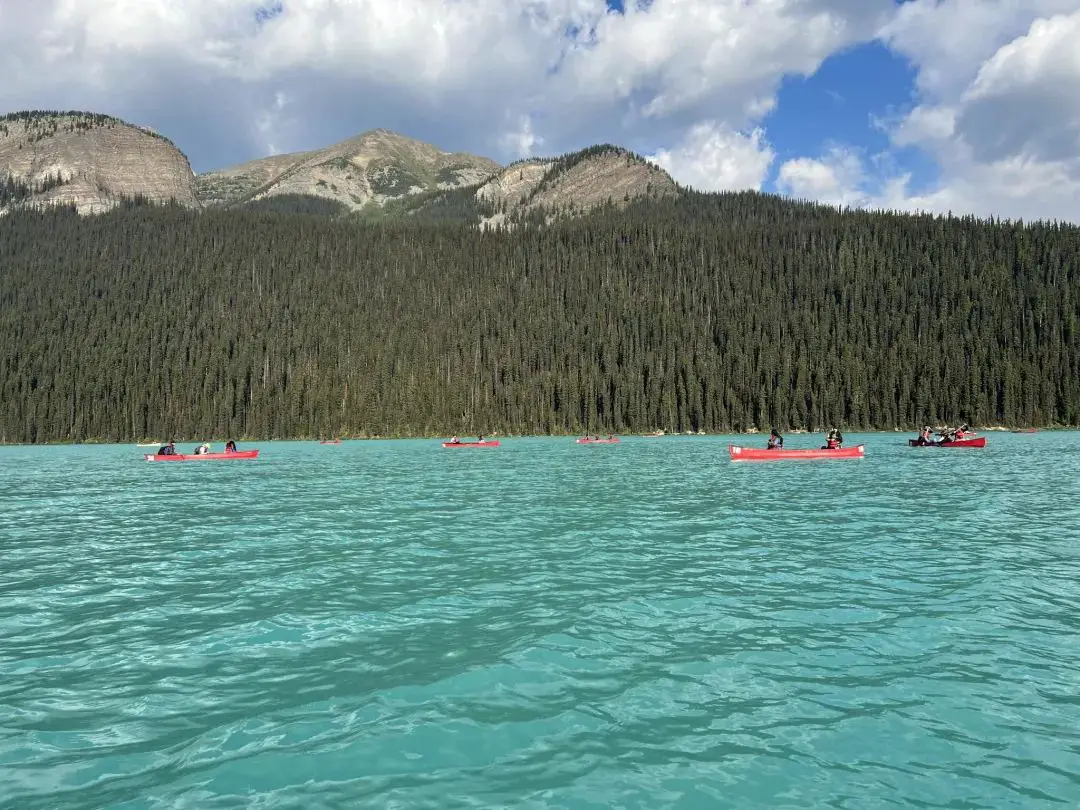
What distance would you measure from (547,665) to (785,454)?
5263cm

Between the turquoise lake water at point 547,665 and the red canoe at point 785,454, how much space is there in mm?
32631

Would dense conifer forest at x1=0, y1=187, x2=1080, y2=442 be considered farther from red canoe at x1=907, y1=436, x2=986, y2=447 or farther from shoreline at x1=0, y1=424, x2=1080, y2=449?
red canoe at x1=907, y1=436, x2=986, y2=447

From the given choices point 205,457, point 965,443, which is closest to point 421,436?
point 205,457

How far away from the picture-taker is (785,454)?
5941cm

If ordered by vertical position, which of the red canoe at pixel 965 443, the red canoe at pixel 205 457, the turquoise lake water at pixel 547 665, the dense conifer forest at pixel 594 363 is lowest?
the turquoise lake water at pixel 547 665

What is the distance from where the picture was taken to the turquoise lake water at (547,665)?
7.64 m

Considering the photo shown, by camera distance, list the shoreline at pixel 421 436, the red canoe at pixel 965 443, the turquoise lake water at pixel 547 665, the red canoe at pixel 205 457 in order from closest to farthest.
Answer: the turquoise lake water at pixel 547 665, the red canoe at pixel 205 457, the red canoe at pixel 965 443, the shoreline at pixel 421 436

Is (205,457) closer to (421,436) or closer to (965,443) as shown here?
(965,443)

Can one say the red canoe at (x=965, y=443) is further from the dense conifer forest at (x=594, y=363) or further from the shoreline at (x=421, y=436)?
the dense conifer forest at (x=594, y=363)

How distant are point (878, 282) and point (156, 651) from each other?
212163 mm

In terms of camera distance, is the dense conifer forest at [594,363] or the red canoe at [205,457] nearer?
the red canoe at [205,457]

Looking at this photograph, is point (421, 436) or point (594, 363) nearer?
point (421, 436)

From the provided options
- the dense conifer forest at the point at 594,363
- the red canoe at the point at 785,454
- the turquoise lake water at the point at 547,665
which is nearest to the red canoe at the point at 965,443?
the red canoe at the point at 785,454

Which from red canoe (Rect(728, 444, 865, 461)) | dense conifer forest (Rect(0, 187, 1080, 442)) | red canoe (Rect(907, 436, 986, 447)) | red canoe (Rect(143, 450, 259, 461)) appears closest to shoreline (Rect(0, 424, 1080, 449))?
dense conifer forest (Rect(0, 187, 1080, 442))
